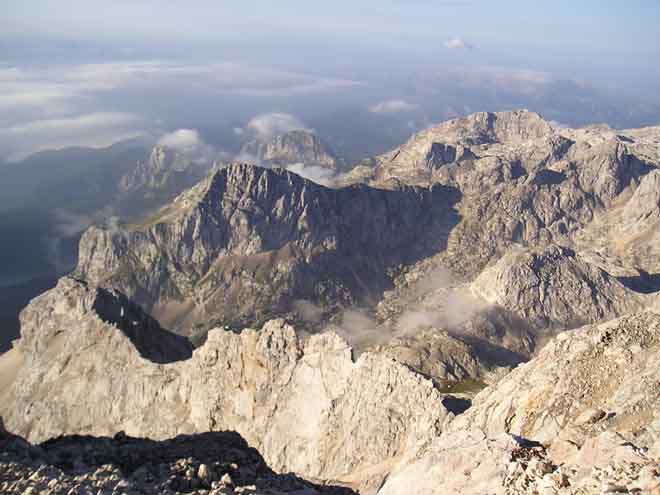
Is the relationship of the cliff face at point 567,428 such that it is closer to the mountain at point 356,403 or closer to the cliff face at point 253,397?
the mountain at point 356,403

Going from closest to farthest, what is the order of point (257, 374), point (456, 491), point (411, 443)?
point (456, 491) → point (411, 443) → point (257, 374)

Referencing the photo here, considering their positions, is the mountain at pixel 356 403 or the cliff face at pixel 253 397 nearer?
the mountain at pixel 356 403

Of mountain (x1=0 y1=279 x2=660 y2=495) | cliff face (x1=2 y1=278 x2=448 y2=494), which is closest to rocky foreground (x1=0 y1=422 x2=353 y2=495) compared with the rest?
mountain (x1=0 y1=279 x2=660 y2=495)

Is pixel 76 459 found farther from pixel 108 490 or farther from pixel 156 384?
pixel 156 384

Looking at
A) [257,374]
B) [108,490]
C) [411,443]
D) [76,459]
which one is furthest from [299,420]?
[108,490]

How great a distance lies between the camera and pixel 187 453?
65125mm

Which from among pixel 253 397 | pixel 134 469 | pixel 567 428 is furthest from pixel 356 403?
pixel 567 428

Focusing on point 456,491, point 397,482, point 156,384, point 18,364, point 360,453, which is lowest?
point 18,364

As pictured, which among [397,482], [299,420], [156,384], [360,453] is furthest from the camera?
[156,384]

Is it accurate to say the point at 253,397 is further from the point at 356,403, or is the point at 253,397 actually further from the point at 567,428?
the point at 567,428

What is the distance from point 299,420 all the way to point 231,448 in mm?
30551

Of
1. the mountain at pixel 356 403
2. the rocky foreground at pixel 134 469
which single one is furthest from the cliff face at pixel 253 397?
the rocky foreground at pixel 134 469

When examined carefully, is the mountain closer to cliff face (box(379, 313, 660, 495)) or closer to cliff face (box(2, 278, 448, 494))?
cliff face (box(379, 313, 660, 495))

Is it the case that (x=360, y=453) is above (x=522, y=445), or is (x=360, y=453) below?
below
